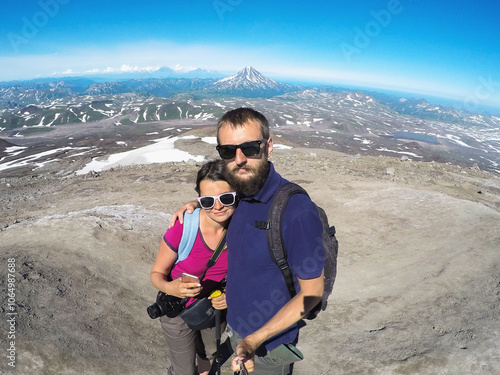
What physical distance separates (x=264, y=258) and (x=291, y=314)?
684mm

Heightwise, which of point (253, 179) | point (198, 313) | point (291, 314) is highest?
point (253, 179)

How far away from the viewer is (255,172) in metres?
3.51

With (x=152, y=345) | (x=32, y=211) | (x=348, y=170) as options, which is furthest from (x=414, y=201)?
(x=32, y=211)

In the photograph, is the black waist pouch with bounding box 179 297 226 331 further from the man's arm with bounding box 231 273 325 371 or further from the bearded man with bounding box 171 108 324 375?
the man's arm with bounding box 231 273 325 371

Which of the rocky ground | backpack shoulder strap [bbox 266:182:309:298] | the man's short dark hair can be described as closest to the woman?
the man's short dark hair

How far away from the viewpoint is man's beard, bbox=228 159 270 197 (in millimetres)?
3436

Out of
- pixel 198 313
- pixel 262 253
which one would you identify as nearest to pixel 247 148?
pixel 262 253

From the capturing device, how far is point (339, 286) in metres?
11.3

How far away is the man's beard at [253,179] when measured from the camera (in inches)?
135

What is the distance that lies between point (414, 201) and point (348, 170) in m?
8.09

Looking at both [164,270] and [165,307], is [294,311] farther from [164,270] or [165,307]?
[164,270]

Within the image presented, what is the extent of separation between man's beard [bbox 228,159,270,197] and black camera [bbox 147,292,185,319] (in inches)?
90.5

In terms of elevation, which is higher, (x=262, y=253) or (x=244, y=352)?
(x=262, y=253)

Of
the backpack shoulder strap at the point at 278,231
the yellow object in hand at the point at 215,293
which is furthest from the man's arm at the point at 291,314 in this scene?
the yellow object in hand at the point at 215,293
